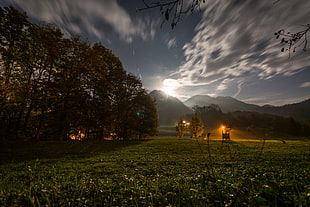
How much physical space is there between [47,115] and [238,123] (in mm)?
125993

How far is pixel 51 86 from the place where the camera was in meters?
17.2

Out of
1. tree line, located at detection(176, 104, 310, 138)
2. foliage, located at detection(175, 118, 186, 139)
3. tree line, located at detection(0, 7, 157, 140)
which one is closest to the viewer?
tree line, located at detection(176, 104, 310, 138)

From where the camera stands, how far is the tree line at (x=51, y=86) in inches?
531

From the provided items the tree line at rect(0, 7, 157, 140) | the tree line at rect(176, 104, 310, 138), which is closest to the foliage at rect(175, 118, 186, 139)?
the tree line at rect(176, 104, 310, 138)

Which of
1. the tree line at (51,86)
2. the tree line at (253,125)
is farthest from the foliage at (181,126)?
the tree line at (51,86)

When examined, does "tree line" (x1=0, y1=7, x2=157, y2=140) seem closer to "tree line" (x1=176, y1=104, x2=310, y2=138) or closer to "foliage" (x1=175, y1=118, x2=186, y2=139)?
"tree line" (x1=176, y1=104, x2=310, y2=138)

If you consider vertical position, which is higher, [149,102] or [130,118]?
[149,102]

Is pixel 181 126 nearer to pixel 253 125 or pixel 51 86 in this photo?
pixel 51 86

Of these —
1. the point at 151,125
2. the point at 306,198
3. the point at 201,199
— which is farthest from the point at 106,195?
the point at 151,125

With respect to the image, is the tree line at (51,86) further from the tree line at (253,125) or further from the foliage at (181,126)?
the foliage at (181,126)

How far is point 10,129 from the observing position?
57.4ft

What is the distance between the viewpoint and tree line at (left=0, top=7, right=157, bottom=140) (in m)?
13.5

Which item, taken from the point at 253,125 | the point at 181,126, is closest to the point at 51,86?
the point at 253,125

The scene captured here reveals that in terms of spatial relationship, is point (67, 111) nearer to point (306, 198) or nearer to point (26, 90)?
point (26, 90)
